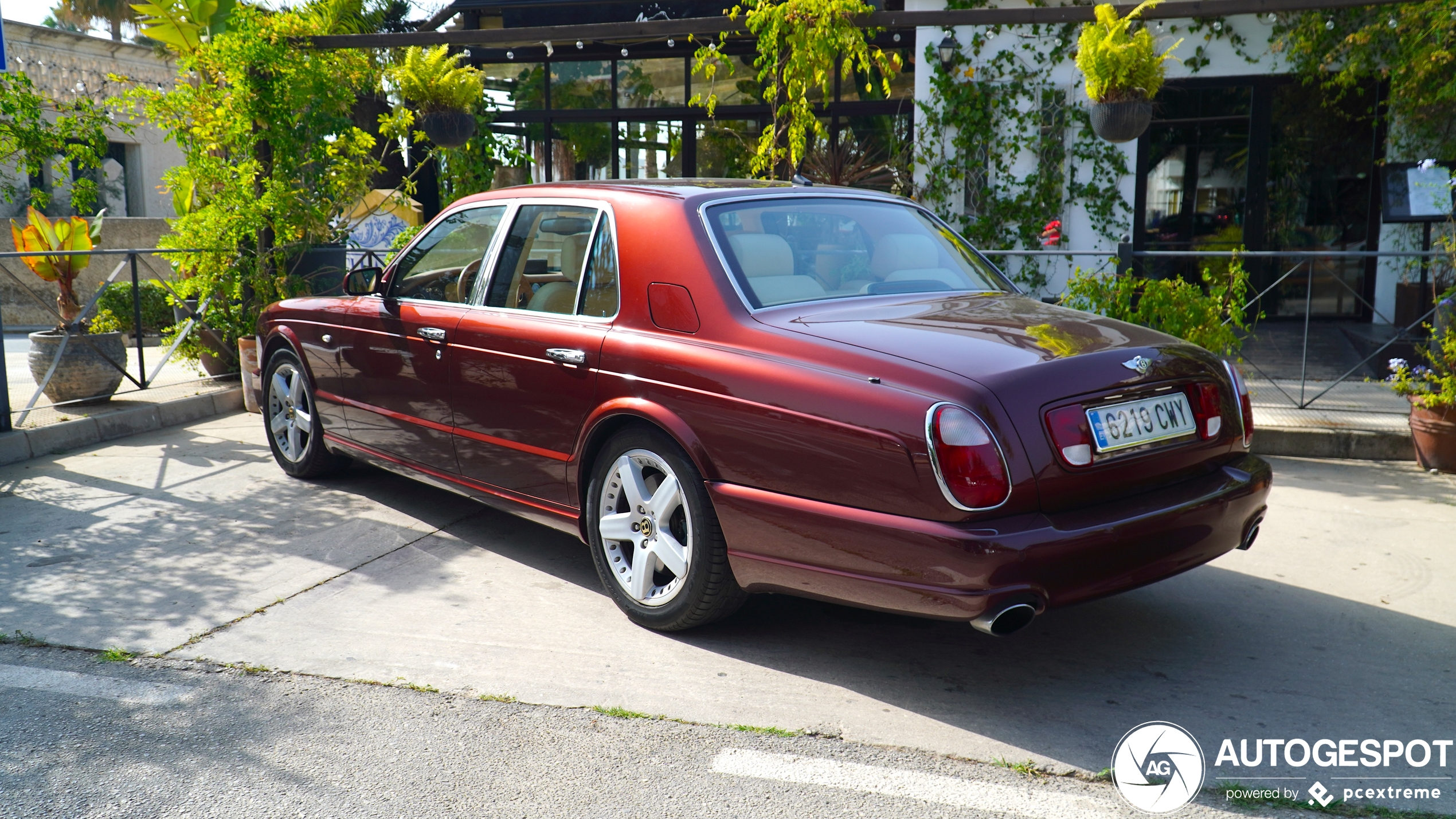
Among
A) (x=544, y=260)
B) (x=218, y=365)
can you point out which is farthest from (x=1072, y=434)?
(x=218, y=365)

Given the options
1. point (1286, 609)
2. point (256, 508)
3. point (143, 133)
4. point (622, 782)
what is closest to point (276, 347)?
point (256, 508)

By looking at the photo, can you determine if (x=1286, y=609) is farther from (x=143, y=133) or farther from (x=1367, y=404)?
(x=143, y=133)

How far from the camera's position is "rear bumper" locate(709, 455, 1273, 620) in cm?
290

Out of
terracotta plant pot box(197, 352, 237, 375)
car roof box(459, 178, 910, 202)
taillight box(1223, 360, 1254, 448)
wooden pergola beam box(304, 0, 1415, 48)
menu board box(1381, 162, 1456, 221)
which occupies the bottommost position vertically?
terracotta plant pot box(197, 352, 237, 375)

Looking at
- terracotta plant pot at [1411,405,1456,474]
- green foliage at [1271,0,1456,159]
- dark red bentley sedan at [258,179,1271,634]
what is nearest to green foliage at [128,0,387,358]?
dark red bentley sedan at [258,179,1271,634]

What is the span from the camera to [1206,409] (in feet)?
11.4

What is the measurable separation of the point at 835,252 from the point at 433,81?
7.67 m

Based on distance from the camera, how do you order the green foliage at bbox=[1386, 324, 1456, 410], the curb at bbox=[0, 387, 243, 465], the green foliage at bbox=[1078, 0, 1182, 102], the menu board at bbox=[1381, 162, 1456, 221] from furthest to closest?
the menu board at bbox=[1381, 162, 1456, 221] → the green foliage at bbox=[1078, 0, 1182, 102] → the curb at bbox=[0, 387, 243, 465] → the green foliage at bbox=[1386, 324, 1456, 410]

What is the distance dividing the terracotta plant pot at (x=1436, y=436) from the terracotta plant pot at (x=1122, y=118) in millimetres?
4084

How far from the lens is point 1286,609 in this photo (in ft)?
13.3

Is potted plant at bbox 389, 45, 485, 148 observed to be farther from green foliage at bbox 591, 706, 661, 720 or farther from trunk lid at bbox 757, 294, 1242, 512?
green foliage at bbox 591, 706, 661, 720

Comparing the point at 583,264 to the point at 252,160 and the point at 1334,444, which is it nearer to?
the point at 1334,444

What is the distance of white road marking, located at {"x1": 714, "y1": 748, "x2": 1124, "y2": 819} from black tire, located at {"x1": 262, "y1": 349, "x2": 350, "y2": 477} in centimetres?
375

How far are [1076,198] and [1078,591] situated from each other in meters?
9.57
